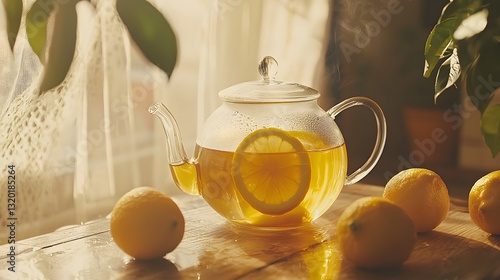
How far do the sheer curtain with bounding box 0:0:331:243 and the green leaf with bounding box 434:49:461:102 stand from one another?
587mm

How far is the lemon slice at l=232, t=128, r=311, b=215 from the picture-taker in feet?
3.38

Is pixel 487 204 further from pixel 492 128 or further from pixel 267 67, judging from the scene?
pixel 267 67

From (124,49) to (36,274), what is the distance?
3.70ft

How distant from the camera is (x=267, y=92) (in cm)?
109

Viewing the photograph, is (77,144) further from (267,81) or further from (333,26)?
(333,26)

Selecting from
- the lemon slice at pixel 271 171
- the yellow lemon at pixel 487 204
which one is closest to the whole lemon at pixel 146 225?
the lemon slice at pixel 271 171

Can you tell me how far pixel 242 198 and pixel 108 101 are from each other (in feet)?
3.18

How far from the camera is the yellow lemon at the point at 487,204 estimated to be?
1.06 meters

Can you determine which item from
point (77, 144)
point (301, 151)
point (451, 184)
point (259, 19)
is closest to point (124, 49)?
point (77, 144)

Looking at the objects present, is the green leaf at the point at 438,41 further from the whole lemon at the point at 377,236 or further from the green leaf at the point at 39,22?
the green leaf at the point at 39,22
